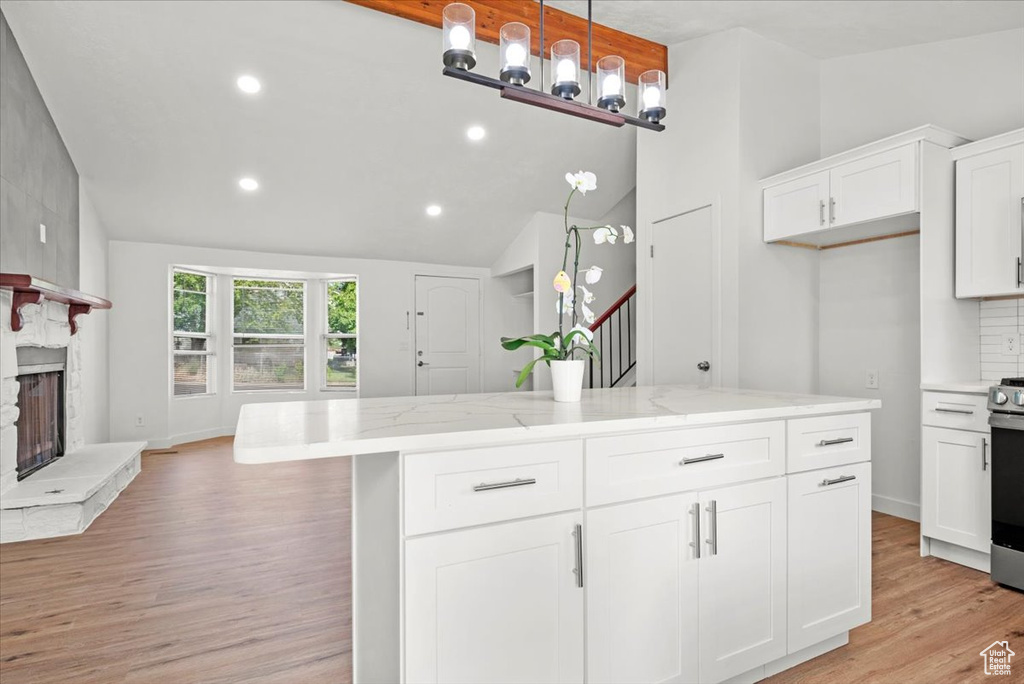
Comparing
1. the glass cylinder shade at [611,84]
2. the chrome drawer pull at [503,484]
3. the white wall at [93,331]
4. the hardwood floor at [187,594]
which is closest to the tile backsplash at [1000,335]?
the glass cylinder shade at [611,84]

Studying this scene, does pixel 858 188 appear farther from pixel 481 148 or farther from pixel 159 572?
pixel 159 572

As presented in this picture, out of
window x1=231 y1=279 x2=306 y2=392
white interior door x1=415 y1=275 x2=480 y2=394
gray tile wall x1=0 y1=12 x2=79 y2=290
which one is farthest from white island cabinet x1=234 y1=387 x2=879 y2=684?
window x1=231 y1=279 x2=306 y2=392

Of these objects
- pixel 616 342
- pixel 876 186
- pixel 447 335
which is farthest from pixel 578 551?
pixel 447 335

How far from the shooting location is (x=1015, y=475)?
2.51 meters

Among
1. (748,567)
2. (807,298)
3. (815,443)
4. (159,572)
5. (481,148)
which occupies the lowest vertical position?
(159,572)

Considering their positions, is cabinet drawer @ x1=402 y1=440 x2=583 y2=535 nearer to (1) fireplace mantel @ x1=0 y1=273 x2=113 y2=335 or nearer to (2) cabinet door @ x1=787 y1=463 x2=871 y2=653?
(2) cabinet door @ x1=787 y1=463 x2=871 y2=653

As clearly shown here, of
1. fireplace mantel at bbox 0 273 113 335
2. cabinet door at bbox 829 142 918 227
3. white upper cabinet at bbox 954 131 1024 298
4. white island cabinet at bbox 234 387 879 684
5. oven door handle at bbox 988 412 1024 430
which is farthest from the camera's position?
fireplace mantel at bbox 0 273 113 335

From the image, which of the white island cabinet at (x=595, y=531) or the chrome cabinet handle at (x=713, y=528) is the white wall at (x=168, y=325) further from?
the chrome cabinet handle at (x=713, y=528)

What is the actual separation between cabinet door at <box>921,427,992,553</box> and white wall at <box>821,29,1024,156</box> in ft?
5.74

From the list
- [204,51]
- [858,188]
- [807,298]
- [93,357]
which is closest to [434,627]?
[858,188]

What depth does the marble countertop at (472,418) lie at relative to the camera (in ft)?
3.98

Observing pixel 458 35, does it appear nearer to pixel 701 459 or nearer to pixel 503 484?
pixel 503 484

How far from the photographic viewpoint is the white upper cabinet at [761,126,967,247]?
294 cm

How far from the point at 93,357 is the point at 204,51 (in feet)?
10.2
